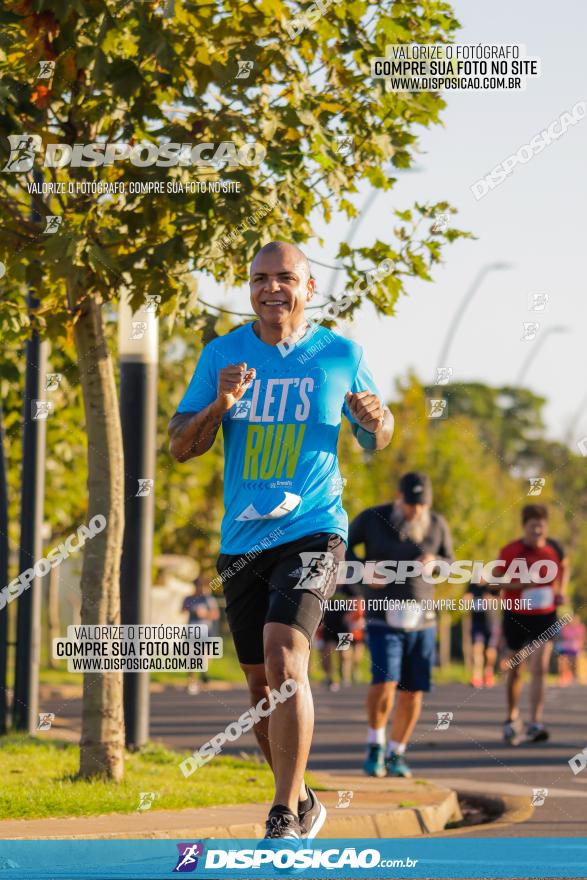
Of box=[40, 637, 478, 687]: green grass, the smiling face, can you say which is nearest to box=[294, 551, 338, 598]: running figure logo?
the smiling face

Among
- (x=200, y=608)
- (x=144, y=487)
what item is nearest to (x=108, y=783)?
(x=144, y=487)

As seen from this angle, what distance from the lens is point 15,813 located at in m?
7.17

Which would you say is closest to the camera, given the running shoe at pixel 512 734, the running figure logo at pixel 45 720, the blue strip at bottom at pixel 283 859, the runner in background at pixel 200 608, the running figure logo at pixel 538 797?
the blue strip at bottom at pixel 283 859

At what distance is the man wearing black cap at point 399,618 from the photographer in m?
10.5

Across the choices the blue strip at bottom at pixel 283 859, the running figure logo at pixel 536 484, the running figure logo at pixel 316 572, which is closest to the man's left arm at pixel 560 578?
the running figure logo at pixel 536 484

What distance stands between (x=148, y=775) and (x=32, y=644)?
2.71 metres

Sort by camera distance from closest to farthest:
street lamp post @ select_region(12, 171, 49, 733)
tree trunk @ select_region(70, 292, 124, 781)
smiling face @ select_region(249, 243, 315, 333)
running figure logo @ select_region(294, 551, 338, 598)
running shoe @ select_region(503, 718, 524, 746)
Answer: running figure logo @ select_region(294, 551, 338, 598) → smiling face @ select_region(249, 243, 315, 333) → tree trunk @ select_region(70, 292, 124, 781) → street lamp post @ select_region(12, 171, 49, 733) → running shoe @ select_region(503, 718, 524, 746)

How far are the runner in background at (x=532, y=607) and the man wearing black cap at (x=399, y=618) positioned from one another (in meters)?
2.23

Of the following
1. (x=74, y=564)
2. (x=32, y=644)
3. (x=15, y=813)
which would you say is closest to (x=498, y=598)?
(x=32, y=644)

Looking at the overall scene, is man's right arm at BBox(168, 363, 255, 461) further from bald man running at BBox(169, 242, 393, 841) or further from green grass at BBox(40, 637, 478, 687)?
green grass at BBox(40, 637, 478, 687)

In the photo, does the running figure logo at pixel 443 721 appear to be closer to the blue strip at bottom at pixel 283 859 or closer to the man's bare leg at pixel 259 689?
the man's bare leg at pixel 259 689

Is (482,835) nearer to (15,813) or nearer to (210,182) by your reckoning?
(15,813)

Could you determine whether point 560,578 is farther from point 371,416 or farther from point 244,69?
point 371,416

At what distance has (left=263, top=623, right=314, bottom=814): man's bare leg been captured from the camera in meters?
5.54
